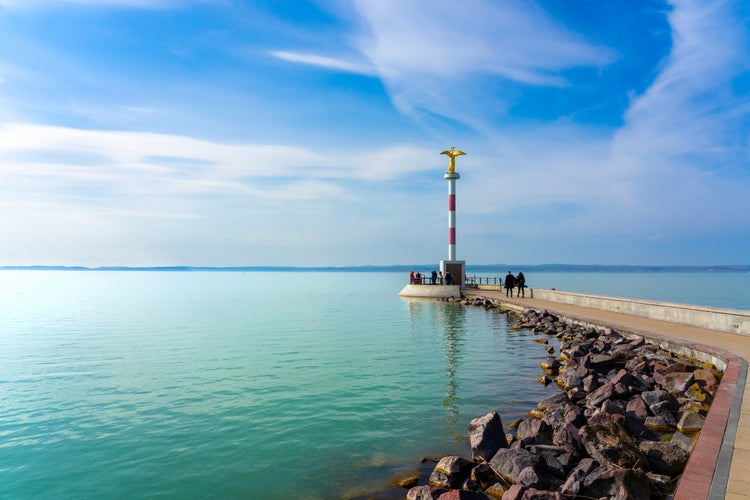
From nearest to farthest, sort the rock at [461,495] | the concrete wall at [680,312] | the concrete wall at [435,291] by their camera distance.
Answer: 1. the rock at [461,495]
2. the concrete wall at [680,312]
3. the concrete wall at [435,291]

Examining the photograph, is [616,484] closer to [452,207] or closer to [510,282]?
[510,282]

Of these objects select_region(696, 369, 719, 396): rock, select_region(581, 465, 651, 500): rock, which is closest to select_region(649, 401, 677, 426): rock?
select_region(696, 369, 719, 396): rock

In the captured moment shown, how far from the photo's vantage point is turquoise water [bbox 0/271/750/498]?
26.8 ft

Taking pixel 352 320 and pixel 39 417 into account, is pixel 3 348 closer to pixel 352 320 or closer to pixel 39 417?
pixel 39 417

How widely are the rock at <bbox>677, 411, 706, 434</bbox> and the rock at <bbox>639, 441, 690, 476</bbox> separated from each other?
1638 mm

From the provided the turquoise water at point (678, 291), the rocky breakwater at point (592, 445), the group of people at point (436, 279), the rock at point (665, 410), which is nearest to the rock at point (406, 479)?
Answer: the rocky breakwater at point (592, 445)

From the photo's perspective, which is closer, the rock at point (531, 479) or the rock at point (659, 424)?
the rock at point (531, 479)

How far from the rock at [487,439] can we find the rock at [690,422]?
9.74 ft

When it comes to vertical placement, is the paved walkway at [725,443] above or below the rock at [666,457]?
above

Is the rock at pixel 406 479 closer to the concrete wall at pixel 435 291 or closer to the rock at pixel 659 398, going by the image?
the rock at pixel 659 398

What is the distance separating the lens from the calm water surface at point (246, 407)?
817 cm

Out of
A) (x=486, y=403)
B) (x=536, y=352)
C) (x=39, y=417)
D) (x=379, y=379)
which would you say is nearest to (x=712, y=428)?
(x=486, y=403)

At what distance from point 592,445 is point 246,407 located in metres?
7.66

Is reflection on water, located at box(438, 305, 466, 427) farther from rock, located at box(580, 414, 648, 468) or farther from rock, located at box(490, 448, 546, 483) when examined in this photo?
rock, located at box(580, 414, 648, 468)
